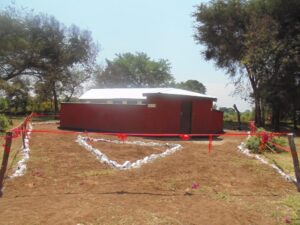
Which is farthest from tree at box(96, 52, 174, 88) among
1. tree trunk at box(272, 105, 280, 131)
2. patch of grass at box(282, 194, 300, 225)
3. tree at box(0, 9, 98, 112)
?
patch of grass at box(282, 194, 300, 225)

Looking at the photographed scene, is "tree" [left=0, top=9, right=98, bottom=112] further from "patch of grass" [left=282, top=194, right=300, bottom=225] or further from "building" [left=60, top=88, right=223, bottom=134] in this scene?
"patch of grass" [left=282, top=194, right=300, bottom=225]

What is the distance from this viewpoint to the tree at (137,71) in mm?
54000

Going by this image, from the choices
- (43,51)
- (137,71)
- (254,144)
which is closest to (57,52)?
(43,51)

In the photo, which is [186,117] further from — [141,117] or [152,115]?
[141,117]

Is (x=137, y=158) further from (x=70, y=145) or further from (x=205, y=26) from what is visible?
(x=205, y=26)

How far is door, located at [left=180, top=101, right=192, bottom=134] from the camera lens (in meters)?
18.9

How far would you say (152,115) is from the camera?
58.9ft

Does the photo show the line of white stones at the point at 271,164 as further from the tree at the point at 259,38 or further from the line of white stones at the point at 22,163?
the tree at the point at 259,38

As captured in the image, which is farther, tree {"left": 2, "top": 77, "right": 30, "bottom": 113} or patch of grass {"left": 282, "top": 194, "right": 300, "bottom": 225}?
tree {"left": 2, "top": 77, "right": 30, "bottom": 113}

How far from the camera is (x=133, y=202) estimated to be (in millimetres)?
5762

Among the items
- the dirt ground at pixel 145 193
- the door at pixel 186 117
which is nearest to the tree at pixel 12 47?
the door at pixel 186 117

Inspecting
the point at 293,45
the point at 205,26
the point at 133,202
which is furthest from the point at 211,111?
the point at 133,202

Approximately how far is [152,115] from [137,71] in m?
38.0

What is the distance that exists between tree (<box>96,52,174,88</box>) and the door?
34771 mm
